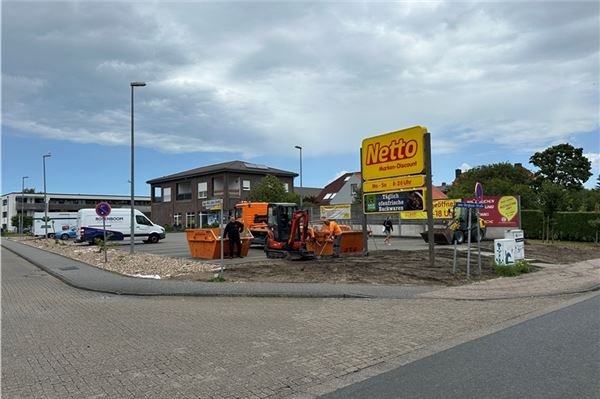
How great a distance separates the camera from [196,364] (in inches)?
225

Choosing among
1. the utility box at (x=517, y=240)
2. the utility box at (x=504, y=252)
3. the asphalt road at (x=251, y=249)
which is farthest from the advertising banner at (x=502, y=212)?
the utility box at (x=504, y=252)

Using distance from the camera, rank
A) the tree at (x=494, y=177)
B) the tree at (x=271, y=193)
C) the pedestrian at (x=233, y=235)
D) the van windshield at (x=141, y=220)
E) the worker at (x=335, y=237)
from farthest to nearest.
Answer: the tree at (x=494, y=177) < the tree at (x=271, y=193) < the van windshield at (x=141, y=220) < the pedestrian at (x=233, y=235) < the worker at (x=335, y=237)

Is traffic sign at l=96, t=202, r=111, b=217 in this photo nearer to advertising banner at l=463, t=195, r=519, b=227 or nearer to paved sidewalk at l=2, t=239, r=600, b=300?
paved sidewalk at l=2, t=239, r=600, b=300

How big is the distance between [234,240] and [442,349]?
1413 centimetres

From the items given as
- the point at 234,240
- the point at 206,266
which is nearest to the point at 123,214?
the point at 234,240

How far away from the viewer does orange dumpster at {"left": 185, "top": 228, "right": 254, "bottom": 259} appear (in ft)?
63.3

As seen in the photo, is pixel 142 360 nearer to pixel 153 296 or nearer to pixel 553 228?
pixel 153 296

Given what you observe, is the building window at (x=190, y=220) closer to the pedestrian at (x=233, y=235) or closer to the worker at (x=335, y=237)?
the pedestrian at (x=233, y=235)

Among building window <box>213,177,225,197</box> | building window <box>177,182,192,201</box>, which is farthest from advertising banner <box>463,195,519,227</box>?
building window <box>177,182,192,201</box>

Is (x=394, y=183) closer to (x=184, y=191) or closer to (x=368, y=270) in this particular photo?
(x=368, y=270)

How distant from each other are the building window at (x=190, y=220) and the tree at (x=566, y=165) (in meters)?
49.7

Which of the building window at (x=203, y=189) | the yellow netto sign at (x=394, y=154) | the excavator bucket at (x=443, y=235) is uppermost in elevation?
the building window at (x=203, y=189)

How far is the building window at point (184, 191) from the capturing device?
68.9m

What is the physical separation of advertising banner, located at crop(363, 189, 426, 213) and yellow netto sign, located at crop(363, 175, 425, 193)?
0.66ft
